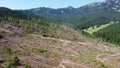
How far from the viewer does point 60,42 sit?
17850 cm

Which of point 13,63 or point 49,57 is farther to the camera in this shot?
point 49,57

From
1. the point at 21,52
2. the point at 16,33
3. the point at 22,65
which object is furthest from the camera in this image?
the point at 16,33

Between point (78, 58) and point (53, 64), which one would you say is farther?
point (78, 58)

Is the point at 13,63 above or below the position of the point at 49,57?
above

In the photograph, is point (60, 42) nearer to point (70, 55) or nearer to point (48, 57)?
point (70, 55)

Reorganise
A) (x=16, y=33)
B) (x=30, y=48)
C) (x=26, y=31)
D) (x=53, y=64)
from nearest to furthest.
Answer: (x=53, y=64) < (x=30, y=48) < (x=16, y=33) < (x=26, y=31)

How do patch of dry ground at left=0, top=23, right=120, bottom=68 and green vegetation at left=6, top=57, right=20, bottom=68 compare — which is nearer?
green vegetation at left=6, top=57, right=20, bottom=68

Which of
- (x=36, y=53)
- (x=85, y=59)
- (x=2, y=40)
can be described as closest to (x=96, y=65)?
(x=85, y=59)

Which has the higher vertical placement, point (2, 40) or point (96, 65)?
point (2, 40)

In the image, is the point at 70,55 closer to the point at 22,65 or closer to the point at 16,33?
the point at 22,65

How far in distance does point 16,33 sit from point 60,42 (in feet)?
95.9

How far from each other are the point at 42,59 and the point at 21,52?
1201cm

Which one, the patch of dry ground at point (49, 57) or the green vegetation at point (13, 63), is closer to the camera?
the green vegetation at point (13, 63)

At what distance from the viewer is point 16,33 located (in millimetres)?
175250
